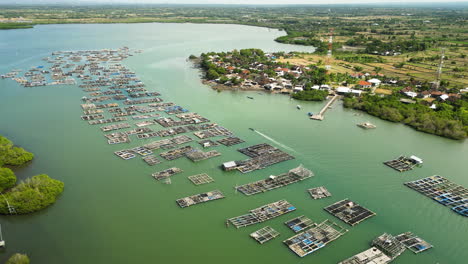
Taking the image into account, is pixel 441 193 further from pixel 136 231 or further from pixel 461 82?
pixel 461 82

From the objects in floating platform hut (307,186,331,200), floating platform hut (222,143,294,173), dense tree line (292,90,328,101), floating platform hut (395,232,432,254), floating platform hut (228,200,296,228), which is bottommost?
floating platform hut (395,232,432,254)

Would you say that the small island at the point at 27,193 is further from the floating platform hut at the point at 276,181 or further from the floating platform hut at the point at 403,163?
the floating platform hut at the point at 403,163

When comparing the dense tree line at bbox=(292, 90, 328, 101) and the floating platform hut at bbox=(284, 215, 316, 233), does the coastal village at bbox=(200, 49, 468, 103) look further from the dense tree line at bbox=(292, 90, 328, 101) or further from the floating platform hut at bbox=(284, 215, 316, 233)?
the floating platform hut at bbox=(284, 215, 316, 233)

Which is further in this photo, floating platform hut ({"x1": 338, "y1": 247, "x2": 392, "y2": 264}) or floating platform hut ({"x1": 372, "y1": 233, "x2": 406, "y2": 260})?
floating platform hut ({"x1": 372, "y1": 233, "x2": 406, "y2": 260})

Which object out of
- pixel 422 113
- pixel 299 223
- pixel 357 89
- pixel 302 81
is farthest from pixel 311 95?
pixel 299 223

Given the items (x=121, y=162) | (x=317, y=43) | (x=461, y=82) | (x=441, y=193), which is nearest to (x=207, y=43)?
(x=317, y=43)

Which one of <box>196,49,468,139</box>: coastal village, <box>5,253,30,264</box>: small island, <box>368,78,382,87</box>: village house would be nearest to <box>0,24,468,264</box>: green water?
<box>5,253,30,264</box>: small island

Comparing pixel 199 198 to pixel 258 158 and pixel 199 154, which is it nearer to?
pixel 199 154
